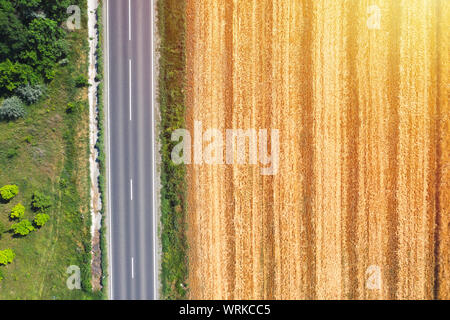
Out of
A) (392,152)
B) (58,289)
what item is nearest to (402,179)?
(392,152)

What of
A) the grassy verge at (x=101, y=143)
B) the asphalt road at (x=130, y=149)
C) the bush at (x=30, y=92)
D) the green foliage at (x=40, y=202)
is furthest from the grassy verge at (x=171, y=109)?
the bush at (x=30, y=92)

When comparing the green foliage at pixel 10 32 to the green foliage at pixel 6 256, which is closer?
the green foliage at pixel 10 32

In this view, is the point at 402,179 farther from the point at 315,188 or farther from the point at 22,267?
the point at 22,267

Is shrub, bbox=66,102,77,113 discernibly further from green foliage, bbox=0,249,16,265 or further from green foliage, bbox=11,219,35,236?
green foliage, bbox=0,249,16,265

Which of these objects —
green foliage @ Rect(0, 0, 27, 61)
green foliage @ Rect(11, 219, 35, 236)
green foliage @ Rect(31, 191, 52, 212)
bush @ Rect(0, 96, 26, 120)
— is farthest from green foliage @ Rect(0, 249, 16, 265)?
green foliage @ Rect(0, 0, 27, 61)

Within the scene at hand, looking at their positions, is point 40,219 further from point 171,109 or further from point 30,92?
point 171,109

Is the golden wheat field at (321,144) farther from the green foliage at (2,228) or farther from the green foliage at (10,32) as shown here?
the green foliage at (2,228)
